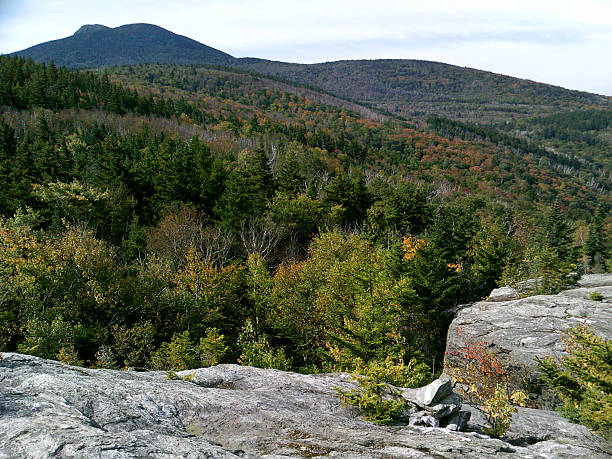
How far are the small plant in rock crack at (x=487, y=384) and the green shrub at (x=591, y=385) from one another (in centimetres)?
174

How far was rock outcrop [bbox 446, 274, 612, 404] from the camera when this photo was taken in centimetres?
2064

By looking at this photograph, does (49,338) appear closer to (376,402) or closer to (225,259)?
(376,402)

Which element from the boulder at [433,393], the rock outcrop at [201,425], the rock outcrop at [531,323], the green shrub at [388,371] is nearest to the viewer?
the rock outcrop at [201,425]

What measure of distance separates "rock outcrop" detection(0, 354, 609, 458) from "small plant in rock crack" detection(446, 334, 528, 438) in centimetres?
68

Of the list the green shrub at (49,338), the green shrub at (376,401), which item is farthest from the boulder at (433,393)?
the green shrub at (49,338)

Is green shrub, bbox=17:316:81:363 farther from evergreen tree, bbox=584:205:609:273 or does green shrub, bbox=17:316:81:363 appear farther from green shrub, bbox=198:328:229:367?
evergreen tree, bbox=584:205:609:273

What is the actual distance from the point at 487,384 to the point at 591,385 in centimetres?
649

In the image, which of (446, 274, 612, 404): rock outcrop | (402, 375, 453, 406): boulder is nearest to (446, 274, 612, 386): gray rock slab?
(446, 274, 612, 404): rock outcrop

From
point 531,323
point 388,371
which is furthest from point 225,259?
point 388,371

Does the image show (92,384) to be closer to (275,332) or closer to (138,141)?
(275,332)

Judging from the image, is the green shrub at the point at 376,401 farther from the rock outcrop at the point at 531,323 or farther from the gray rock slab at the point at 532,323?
the gray rock slab at the point at 532,323

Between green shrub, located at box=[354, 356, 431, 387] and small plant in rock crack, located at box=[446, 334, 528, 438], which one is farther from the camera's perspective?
green shrub, located at box=[354, 356, 431, 387]

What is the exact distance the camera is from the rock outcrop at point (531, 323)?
20.6 meters

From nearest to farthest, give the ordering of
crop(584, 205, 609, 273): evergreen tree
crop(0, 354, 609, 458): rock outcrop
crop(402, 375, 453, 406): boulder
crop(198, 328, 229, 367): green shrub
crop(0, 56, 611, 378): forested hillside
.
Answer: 1. crop(0, 354, 609, 458): rock outcrop
2. crop(402, 375, 453, 406): boulder
3. crop(198, 328, 229, 367): green shrub
4. crop(0, 56, 611, 378): forested hillside
5. crop(584, 205, 609, 273): evergreen tree
